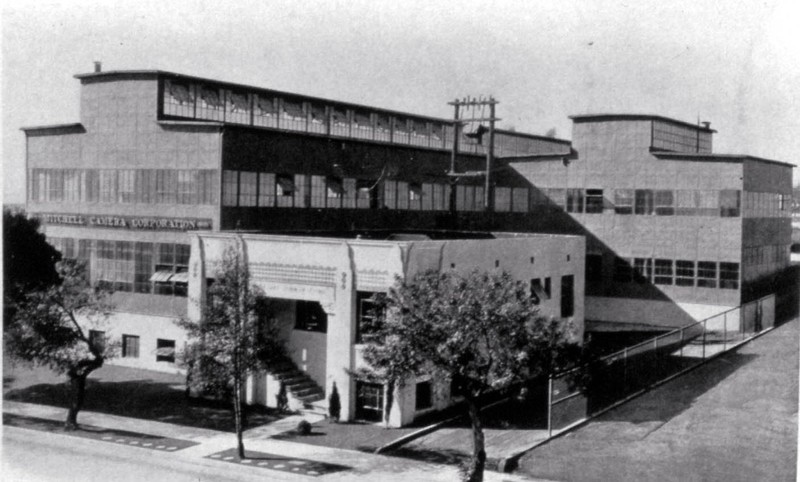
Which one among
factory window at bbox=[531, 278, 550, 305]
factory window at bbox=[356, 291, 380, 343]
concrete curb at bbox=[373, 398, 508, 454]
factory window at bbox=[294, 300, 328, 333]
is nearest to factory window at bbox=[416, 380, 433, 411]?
concrete curb at bbox=[373, 398, 508, 454]

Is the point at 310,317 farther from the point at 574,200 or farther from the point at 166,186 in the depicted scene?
the point at 574,200

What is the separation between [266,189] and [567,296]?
52.7 ft

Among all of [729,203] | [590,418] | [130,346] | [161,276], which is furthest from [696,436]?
[130,346]

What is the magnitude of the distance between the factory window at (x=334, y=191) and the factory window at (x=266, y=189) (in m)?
3.84

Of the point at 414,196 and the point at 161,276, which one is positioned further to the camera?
the point at 414,196

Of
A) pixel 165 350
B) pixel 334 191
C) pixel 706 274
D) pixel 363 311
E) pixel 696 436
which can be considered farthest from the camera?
pixel 706 274

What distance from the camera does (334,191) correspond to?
144 ft

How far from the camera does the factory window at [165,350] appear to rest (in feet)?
131

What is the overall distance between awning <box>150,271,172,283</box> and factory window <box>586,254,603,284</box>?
26.5 metres

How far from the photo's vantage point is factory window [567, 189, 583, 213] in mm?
53781

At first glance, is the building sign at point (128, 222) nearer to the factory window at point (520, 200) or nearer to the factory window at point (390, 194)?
the factory window at point (390, 194)

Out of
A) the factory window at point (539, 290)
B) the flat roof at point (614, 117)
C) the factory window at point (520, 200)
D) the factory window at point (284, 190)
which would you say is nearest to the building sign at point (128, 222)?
the factory window at point (284, 190)

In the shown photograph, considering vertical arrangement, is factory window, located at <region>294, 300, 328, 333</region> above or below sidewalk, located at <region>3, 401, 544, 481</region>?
above

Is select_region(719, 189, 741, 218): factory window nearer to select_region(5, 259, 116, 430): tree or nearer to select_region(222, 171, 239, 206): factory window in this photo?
select_region(222, 171, 239, 206): factory window
